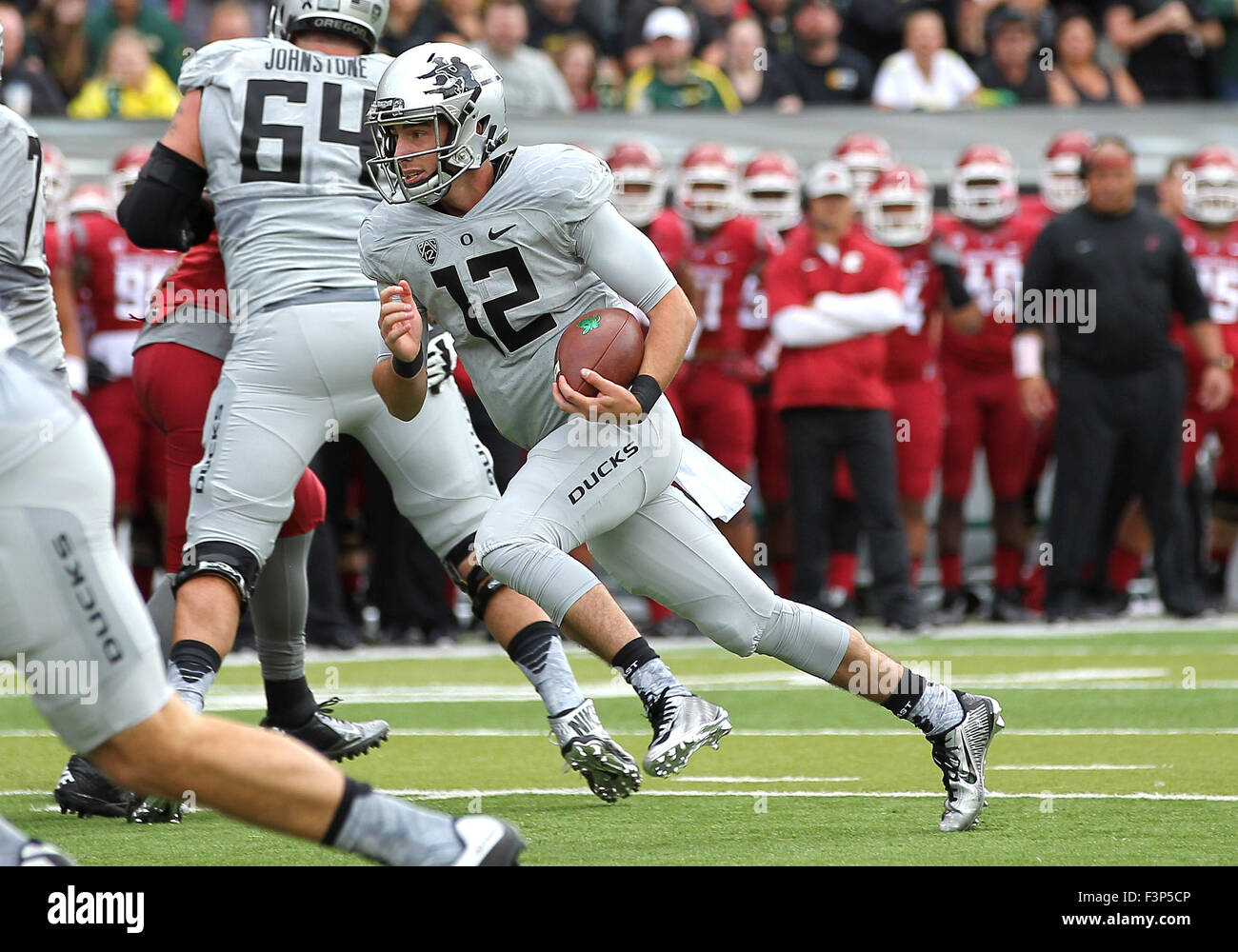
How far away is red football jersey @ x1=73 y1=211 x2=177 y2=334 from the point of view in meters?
8.36

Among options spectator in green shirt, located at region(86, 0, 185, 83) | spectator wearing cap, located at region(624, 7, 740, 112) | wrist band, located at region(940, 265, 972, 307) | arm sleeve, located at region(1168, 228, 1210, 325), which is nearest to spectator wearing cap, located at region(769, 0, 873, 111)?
spectator wearing cap, located at region(624, 7, 740, 112)

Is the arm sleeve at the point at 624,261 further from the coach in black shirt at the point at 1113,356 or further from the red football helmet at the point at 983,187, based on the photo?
the red football helmet at the point at 983,187

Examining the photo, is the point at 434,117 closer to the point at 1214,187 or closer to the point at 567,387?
the point at 567,387

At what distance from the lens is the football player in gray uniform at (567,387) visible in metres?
4.01

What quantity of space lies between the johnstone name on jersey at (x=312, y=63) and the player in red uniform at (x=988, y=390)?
16.4ft

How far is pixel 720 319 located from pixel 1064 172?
6.53 feet

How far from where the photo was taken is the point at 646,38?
38.7ft

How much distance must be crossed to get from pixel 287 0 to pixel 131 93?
5.91 m

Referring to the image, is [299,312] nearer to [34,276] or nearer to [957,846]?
[34,276]

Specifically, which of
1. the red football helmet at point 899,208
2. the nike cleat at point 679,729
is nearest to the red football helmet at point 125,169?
the red football helmet at point 899,208

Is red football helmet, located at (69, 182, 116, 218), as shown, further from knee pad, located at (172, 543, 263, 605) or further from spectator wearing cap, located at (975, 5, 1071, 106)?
spectator wearing cap, located at (975, 5, 1071, 106)

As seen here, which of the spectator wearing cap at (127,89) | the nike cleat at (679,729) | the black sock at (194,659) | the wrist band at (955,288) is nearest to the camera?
the nike cleat at (679,729)

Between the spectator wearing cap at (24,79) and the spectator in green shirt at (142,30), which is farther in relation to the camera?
the spectator in green shirt at (142,30)

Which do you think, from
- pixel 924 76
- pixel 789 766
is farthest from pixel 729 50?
pixel 789 766
